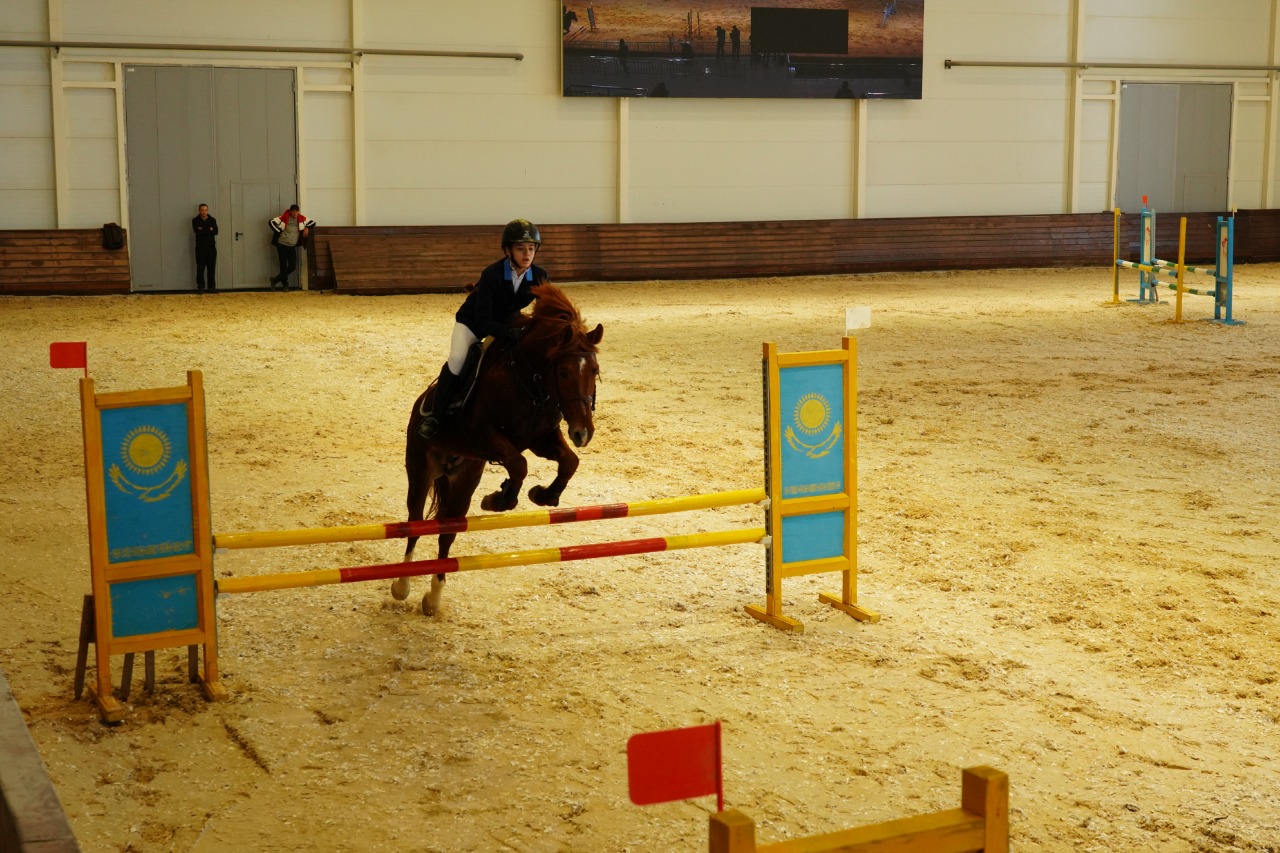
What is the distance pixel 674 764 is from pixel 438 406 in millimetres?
3462

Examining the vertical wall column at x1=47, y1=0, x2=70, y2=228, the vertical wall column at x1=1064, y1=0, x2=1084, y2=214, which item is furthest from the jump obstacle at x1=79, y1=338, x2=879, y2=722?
the vertical wall column at x1=1064, y1=0, x2=1084, y2=214

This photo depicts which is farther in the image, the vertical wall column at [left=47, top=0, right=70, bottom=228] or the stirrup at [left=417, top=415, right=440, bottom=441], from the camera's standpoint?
the vertical wall column at [left=47, top=0, right=70, bottom=228]

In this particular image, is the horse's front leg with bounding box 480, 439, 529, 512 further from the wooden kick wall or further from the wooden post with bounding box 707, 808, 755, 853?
the wooden kick wall

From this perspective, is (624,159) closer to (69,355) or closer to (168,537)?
(69,355)

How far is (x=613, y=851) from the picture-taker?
3.84 m

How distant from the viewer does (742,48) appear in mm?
22719

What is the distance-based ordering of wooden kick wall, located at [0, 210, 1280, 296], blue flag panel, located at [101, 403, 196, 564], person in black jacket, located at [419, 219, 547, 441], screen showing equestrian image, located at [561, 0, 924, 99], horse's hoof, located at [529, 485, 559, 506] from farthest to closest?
screen showing equestrian image, located at [561, 0, 924, 99], wooden kick wall, located at [0, 210, 1280, 296], person in black jacket, located at [419, 219, 547, 441], horse's hoof, located at [529, 485, 559, 506], blue flag panel, located at [101, 403, 196, 564]

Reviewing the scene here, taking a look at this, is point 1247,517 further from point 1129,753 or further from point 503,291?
point 503,291

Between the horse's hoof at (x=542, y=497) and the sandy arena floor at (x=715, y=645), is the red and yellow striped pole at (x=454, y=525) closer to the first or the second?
the horse's hoof at (x=542, y=497)

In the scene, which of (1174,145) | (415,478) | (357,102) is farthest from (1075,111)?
(415,478)

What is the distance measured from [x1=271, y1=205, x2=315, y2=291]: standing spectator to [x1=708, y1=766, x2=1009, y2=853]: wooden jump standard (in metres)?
19.9

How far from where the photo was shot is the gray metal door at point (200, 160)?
20.3 metres

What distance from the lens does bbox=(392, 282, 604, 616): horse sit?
5.59 m

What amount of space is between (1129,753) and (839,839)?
106 inches
